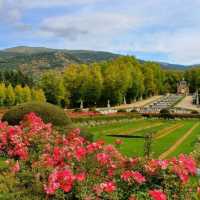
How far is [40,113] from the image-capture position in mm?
17281

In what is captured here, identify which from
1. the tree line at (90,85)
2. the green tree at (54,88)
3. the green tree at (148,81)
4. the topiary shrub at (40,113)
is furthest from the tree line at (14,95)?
the topiary shrub at (40,113)

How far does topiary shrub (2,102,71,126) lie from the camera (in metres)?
17.2

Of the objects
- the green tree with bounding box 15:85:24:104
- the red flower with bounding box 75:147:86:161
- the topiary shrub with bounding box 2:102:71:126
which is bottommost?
the green tree with bounding box 15:85:24:104

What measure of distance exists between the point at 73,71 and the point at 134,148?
46.1 m

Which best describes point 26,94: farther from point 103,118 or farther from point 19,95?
point 103,118

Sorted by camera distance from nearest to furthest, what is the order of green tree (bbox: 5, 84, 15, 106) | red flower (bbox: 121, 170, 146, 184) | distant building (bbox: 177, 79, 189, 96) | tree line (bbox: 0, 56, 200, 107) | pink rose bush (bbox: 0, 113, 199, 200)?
pink rose bush (bbox: 0, 113, 199, 200) → red flower (bbox: 121, 170, 146, 184) → tree line (bbox: 0, 56, 200, 107) → green tree (bbox: 5, 84, 15, 106) → distant building (bbox: 177, 79, 189, 96)

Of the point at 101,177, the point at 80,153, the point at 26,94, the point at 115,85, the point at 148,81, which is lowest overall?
the point at 26,94

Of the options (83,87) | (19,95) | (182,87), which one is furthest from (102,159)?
(182,87)

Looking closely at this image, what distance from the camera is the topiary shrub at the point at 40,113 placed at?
1722 cm

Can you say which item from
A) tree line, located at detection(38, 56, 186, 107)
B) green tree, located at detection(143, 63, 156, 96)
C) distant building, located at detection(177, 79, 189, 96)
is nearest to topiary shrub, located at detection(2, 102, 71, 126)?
tree line, located at detection(38, 56, 186, 107)

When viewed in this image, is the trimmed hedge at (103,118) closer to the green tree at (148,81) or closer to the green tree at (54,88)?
the green tree at (54,88)

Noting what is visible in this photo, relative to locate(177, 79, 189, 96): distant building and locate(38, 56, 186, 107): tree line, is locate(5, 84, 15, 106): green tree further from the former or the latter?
locate(177, 79, 189, 96): distant building

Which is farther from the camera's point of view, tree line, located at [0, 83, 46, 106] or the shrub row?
tree line, located at [0, 83, 46, 106]

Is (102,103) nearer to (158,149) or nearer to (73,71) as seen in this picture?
(73,71)
